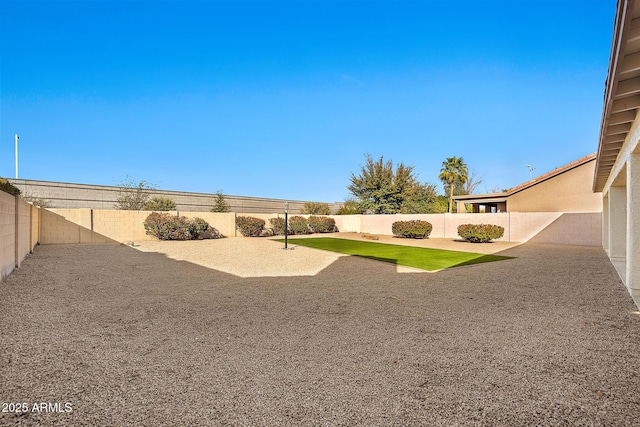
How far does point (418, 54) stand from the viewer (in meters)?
16.1

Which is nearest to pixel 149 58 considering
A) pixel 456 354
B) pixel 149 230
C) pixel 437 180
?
pixel 149 230

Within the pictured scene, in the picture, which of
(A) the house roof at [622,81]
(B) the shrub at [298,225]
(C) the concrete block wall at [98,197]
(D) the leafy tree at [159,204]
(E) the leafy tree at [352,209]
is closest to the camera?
(A) the house roof at [622,81]

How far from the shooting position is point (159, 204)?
28453 millimetres

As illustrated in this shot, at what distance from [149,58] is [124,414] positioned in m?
16.6

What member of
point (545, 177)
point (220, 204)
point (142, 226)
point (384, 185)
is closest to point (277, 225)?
point (142, 226)

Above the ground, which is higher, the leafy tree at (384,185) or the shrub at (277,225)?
the leafy tree at (384,185)

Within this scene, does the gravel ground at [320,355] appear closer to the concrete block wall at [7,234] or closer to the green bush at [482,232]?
the concrete block wall at [7,234]

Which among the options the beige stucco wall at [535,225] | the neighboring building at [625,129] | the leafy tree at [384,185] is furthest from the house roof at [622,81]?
the leafy tree at [384,185]

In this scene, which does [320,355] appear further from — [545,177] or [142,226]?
[545,177]

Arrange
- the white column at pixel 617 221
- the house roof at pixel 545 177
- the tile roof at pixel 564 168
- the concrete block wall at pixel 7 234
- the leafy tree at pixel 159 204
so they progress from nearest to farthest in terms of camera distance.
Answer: the concrete block wall at pixel 7 234
the white column at pixel 617 221
the tile roof at pixel 564 168
the house roof at pixel 545 177
the leafy tree at pixel 159 204

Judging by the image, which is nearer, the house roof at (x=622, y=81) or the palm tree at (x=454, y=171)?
the house roof at (x=622, y=81)

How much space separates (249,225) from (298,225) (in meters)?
4.29

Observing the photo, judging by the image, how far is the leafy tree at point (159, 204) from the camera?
91.9 feet

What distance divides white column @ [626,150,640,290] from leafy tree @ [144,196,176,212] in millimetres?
29734
